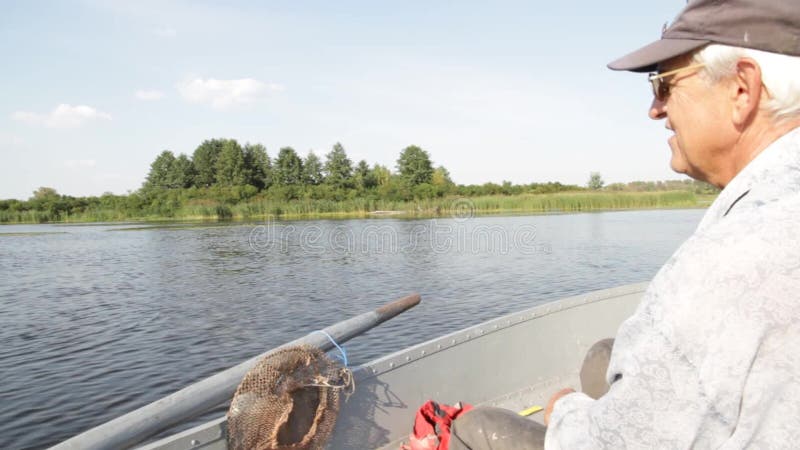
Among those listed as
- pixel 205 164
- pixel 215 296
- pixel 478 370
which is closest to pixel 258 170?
pixel 205 164

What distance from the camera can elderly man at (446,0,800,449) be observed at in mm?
705

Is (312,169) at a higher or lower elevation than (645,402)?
higher

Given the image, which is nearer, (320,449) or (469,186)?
(320,449)

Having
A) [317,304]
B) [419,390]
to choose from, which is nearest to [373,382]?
[419,390]

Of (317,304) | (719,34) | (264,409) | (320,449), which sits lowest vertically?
(317,304)

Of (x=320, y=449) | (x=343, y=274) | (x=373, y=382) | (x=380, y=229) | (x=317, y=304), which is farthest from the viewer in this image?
(x=380, y=229)

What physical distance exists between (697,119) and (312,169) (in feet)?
243

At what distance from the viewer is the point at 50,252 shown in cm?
2056

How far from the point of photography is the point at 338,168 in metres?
72.7

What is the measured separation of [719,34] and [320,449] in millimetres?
2162

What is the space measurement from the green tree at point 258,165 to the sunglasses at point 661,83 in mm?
74243

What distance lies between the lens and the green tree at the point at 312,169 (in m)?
73.6

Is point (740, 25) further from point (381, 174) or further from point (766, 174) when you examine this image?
point (381, 174)

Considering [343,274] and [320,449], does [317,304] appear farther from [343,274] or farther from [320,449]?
[320,449]
